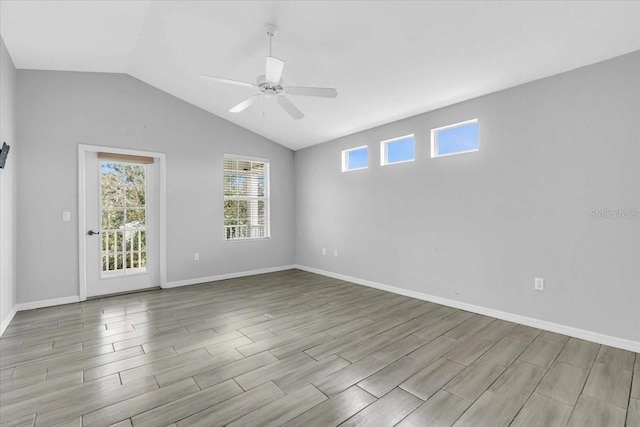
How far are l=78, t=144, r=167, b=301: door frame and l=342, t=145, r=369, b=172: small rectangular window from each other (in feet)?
9.71

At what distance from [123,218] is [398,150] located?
13.9 ft

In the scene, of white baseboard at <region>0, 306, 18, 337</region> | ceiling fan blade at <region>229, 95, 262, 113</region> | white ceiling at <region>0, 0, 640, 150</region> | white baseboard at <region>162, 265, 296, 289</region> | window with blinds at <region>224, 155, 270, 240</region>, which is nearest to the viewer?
white ceiling at <region>0, 0, 640, 150</region>

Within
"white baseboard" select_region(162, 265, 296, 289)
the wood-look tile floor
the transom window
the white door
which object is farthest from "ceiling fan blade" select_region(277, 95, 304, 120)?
"white baseboard" select_region(162, 265, 296, 289)

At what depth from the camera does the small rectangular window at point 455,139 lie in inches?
142

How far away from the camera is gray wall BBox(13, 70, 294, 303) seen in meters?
3.73

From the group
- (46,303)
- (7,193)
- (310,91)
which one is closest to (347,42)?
(310,91)

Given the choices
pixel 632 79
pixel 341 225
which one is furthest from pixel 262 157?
pixel 632 79

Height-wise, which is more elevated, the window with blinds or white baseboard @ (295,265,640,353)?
the window with blinds

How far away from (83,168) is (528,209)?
18.0 ft

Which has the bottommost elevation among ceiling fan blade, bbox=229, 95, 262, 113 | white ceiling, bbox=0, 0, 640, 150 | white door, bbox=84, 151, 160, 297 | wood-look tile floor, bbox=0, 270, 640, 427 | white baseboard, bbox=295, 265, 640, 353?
wood-look tile floor, bbox=0, 270, 640, 427

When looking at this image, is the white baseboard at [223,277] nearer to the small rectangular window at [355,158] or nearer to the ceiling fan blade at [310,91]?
the small rectangular window at [355,158]

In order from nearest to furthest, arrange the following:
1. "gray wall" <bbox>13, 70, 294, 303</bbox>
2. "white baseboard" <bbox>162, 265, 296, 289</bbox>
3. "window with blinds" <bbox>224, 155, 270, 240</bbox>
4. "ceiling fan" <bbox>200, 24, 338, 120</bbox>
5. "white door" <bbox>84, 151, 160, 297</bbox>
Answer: "ceiling fan" <bbox>200, 24, 338, 120</bbox>
"gray wall" <bbox>13, 70, 294, 303</bbox>
"white door" <bbox>84, 151, 160, 297</bbox>
"white baseboard" <bbox>162, 265, 296, 289</bbox>
"window with blinds" <bbox>224, 155, 270, 240</bbox>

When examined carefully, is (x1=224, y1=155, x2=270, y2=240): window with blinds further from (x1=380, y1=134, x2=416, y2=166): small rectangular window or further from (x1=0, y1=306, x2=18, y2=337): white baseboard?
(x1=0, y1=306, x2=18, y2=337): white baseboard

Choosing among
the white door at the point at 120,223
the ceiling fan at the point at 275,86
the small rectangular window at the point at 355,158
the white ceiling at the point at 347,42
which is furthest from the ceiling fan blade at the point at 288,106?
the white door at the point at 120,223
